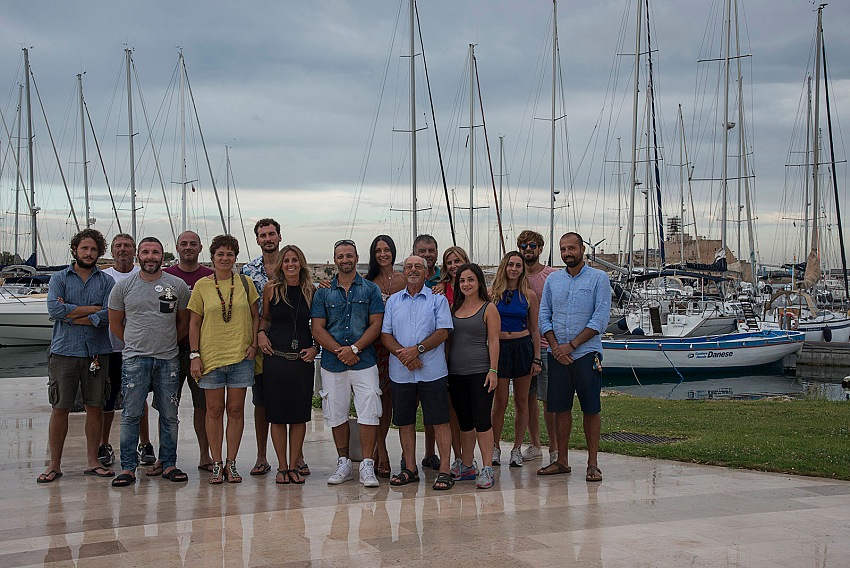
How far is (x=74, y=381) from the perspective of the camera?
7.23 m

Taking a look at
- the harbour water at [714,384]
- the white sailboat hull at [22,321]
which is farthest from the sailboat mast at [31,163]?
the harbour water at [714,384]

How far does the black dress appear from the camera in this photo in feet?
23.1

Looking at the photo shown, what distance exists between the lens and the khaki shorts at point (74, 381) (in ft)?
23.5

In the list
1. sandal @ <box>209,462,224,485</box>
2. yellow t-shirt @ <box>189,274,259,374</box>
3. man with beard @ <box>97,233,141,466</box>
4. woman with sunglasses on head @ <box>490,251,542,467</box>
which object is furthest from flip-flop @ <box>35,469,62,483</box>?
woman with sunglasses on head @ <box>490,251,542,467</box>

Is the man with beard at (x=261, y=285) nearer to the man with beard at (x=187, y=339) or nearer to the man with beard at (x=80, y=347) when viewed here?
the man with beard at (x=187, y=339)

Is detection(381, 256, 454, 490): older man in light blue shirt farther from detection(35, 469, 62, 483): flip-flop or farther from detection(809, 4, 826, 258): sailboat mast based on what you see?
detection(809, 4, 826, 258): sailboat mast

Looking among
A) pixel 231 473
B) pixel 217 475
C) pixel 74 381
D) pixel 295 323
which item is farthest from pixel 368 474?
pixel 74 381

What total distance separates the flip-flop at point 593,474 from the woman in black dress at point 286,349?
7.99 ft

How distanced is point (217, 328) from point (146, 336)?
61cm

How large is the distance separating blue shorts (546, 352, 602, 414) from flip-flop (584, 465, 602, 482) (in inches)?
19.0

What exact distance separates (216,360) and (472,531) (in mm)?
2668

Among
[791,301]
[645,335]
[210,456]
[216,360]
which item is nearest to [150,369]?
[216,360]

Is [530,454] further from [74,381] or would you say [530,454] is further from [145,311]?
[74,381]

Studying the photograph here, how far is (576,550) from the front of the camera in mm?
5148
